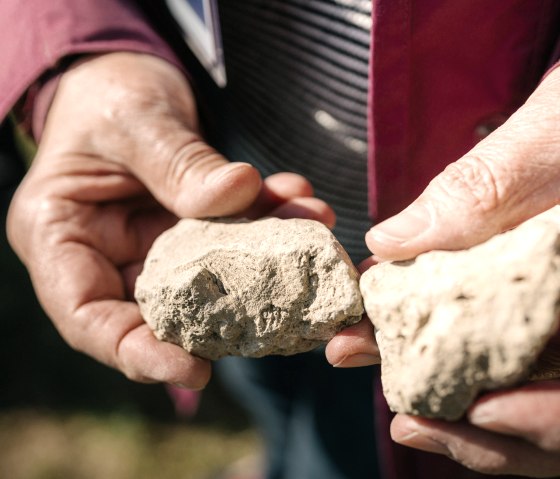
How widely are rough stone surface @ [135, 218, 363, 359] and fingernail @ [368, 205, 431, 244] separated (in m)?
0.17

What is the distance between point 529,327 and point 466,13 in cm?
79

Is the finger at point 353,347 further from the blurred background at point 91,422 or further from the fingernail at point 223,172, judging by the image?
the blurred background at point 91,422

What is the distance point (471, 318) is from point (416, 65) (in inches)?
26.8

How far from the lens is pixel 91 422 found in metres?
3.30

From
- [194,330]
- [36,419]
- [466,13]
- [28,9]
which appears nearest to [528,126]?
[466,13]

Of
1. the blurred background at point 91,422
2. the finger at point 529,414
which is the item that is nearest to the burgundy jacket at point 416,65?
the finger at point 529,414

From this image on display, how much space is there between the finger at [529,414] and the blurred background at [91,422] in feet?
7.54

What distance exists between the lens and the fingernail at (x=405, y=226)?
4.08 ft

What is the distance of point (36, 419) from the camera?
10.9 ft

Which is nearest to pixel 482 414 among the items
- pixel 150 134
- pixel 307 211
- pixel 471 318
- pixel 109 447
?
pixel 471 318

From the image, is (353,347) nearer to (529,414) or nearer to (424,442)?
(424,442)

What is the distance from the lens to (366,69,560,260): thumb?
1188 millimetres

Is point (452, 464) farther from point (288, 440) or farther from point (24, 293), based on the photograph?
point (24, 293)

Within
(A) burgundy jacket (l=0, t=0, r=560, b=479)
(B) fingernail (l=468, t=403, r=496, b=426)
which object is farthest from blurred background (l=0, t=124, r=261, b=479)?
(B) fingernail (l=468, t=403, r=496, b=426)
